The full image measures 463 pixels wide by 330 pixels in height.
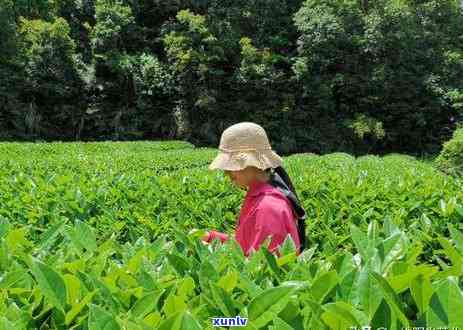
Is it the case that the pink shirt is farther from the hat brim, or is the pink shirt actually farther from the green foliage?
the green foliage

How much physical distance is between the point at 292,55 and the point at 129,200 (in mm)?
28330

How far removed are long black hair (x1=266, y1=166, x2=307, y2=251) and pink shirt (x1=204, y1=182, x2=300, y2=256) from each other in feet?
0.16

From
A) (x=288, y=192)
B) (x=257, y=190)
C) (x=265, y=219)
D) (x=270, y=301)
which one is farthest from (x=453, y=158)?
(x=270, y=301)

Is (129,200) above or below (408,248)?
below

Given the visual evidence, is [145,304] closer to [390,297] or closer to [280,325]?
[280,325]

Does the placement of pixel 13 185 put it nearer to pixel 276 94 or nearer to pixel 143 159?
pixel 143 159

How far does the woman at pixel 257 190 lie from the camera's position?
2471 mm

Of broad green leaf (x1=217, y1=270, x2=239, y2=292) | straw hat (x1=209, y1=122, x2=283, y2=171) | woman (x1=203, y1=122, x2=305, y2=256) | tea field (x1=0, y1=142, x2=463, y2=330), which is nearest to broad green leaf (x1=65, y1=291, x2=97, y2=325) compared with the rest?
tea field (x1=0, y1=142, x2=463, y2=330)

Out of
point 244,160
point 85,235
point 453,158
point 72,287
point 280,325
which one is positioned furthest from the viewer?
point 453,158

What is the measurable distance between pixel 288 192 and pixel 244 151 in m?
0.33

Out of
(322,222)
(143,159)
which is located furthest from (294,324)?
(143,159)

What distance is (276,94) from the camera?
30.2 m

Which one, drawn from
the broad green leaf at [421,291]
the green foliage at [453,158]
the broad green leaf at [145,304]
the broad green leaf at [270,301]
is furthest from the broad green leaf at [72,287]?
the green foliage at [453,158]

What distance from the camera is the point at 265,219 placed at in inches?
96.9
